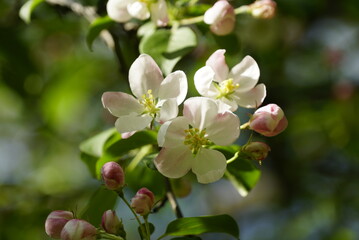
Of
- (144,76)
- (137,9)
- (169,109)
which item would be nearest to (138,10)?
(137,9)

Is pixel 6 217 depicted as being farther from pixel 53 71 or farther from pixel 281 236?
pixel 281 236

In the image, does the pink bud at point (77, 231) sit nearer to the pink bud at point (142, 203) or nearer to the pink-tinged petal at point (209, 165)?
the pink bud at point (142, 203)

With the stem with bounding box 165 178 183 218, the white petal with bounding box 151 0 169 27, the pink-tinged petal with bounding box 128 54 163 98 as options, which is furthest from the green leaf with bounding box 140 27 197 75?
the stem with bounding box 165 178 183 218

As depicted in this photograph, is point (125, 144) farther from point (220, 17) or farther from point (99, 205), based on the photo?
point (220, 17)

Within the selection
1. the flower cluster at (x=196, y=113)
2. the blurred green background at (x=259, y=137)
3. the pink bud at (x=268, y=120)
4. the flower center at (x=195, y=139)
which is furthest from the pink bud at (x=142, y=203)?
the blurred green background at (x=259, y=137)

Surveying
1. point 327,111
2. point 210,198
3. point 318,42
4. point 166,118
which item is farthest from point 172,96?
point 318,42
